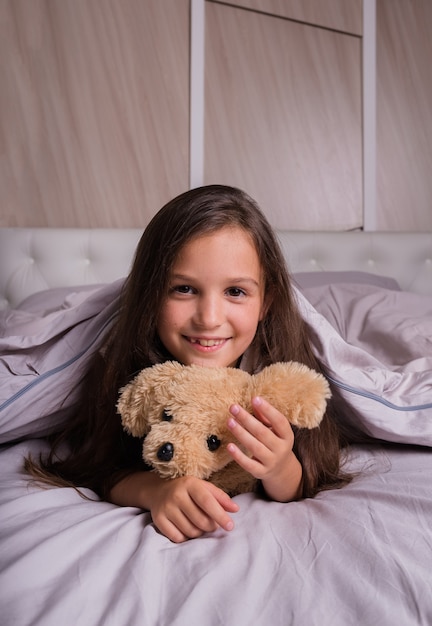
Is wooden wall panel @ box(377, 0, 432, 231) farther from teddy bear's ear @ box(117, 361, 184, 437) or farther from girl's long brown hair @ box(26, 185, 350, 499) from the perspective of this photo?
teddy bear's ear @ box(117, 361, 184, 437)

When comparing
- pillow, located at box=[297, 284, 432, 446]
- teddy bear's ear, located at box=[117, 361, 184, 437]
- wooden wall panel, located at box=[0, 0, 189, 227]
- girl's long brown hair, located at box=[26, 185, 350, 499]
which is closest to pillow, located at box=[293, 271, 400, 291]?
pillow, located at box=[297, 284, 432, 446]

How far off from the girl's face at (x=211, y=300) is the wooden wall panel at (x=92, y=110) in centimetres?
140

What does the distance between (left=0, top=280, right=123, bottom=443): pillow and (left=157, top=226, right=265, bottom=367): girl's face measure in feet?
0.69

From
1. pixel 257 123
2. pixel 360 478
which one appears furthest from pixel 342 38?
pixel 360 478

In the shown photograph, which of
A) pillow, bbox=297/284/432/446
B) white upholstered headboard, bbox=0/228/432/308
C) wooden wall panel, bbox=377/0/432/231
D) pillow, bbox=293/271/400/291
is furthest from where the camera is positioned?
wooden wall panel, bbox=377/0/432/231

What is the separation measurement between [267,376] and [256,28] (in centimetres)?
201

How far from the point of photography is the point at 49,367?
1.03 m

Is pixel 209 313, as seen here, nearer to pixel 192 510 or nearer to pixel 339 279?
pixel 192 510

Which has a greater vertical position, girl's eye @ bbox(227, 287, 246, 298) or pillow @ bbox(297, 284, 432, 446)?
girl's eye @ bbox(227, 287, 246, 298)

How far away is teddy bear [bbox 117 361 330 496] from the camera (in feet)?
2.40

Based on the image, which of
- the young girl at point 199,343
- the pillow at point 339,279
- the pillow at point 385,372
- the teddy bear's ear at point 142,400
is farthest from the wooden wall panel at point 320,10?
the teddy bear's ear at point 142,400

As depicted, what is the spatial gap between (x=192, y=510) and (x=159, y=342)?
1.05 feet

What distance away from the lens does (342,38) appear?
2.52m

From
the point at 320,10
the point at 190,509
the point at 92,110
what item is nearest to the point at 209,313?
the point at 190,509
